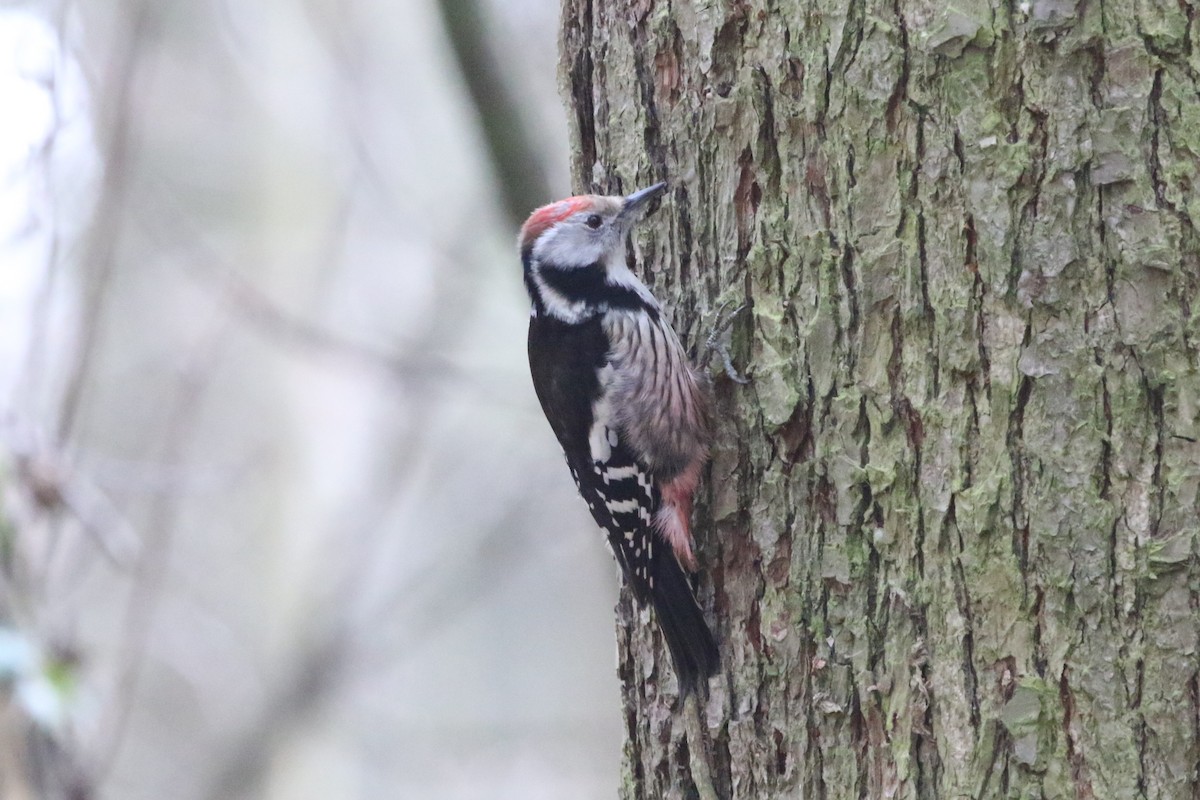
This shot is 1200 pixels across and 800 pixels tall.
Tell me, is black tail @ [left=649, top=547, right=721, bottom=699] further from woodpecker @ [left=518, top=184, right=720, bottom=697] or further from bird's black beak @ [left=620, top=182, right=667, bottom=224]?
bird's black beak @ [left=620, top=182, right=667, bottom=224]

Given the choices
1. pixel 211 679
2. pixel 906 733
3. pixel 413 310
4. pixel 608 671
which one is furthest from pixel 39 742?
pixel 608 671

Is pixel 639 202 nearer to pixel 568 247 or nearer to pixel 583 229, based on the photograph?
pixel 583 229

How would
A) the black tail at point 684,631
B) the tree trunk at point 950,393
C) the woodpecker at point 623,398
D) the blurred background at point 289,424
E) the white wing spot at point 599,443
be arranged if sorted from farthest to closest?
1. the blurred background at point 289,424
2. the white wing spot at point 599,443
3. the woodpecker at point 623,398
4. the black tail at point 684,631
5. the tree trunk at point 950,393

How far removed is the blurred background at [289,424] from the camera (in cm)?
338

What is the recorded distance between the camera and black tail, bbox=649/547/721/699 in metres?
2.26

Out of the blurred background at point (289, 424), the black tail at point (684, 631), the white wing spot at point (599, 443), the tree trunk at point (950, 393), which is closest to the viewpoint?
the tree trunk at point (950, 393)

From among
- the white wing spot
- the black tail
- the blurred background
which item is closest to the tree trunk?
the black tail

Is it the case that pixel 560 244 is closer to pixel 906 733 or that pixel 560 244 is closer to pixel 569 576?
pixel 906 733

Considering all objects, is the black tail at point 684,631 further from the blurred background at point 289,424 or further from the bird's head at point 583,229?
the blurred background at point 289,424

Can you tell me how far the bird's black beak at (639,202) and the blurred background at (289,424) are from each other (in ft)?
3.78

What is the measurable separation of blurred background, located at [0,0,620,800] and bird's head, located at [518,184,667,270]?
49 cm

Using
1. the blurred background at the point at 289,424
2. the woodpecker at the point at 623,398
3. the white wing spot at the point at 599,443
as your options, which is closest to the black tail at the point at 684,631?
the woodpecker at the point at 623,398

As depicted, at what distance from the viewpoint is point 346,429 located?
25.6 feet

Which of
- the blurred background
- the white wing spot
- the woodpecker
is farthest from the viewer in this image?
the blurred background
